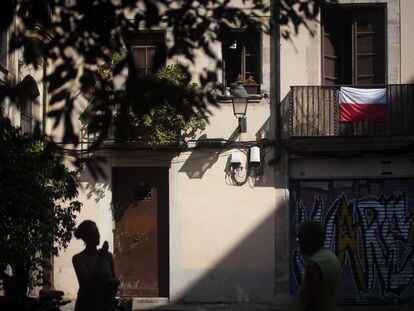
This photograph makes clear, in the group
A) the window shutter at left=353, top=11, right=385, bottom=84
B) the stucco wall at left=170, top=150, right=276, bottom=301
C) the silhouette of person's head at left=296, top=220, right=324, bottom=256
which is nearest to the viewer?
the silhouette of person's head at left=296, top=220, right=324, bottom=256

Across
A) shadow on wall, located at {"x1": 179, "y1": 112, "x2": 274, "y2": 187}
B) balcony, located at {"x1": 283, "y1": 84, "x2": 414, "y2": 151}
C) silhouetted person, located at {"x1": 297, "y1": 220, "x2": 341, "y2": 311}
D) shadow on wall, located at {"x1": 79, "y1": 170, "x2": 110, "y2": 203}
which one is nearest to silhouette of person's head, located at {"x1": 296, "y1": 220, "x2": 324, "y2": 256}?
silhouetted person, located at {"x1": 297, "y1": 220, "x2": 341, "y2": 311}

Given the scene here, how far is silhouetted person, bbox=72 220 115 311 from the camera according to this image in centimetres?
646

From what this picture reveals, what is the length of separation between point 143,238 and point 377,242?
495 cm

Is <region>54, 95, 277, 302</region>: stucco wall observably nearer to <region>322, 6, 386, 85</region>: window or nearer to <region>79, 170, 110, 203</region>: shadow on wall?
<region>79, 170, 110, 203</region>: shadow on wall

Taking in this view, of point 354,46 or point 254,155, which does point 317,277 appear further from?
point 354,46

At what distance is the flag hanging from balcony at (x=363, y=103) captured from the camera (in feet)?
50.3

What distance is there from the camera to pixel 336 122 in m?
15.4

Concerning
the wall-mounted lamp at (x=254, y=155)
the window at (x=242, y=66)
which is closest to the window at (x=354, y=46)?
the window at (x=242, y=66)

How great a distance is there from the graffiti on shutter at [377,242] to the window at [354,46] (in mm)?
2313

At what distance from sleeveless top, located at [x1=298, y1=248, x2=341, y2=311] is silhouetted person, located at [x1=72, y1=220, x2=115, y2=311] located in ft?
6.70

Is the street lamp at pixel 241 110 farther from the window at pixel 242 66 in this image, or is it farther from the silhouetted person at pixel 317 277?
the silhouetted person at pixel 317 277

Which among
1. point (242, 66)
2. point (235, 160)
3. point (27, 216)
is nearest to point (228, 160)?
point (235, 160)

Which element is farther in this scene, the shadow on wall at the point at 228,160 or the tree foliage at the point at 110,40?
the shadow on wall at the point at 228,160

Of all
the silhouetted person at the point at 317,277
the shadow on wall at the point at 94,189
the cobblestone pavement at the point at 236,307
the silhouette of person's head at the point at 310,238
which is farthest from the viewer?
the shadow on wall at the point at 94,189
